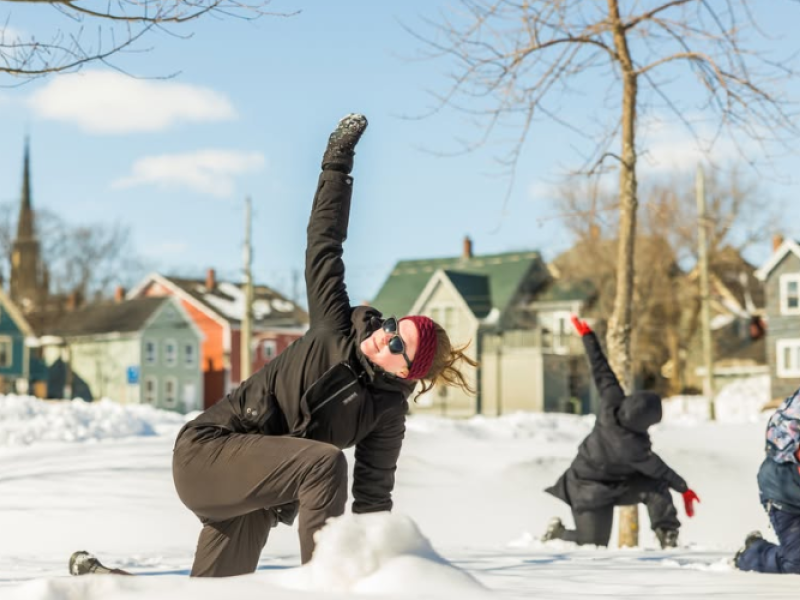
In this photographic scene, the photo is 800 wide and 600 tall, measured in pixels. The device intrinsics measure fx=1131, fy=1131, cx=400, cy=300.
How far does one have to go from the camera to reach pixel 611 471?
880cm

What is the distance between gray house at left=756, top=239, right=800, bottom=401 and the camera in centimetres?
4797

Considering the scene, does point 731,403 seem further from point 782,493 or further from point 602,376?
point 782,493

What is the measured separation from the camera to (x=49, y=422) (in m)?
16.4

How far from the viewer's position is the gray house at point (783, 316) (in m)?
48.0

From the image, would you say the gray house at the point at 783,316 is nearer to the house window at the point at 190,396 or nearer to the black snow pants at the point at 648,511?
the house window at the point at 190,396

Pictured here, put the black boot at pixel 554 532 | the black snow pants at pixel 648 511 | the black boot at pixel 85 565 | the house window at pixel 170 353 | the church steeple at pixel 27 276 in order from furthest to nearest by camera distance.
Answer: the church steeple at pixel 27 276
the house window at pixel 170 353
the black boot at pixel 554 532
the black snow pants at pixel 648 511
the black boot at pixel 85 565

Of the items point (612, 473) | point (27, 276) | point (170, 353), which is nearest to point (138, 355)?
point (170, 353)

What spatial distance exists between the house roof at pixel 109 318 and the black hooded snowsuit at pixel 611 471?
181 ft

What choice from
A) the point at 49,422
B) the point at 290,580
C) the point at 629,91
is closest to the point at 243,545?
the point at 290,580

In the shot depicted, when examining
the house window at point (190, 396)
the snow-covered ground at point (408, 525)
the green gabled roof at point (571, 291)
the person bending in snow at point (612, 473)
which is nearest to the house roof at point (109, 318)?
the house window at point (190, 396)

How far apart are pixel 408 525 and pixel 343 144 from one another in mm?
1829

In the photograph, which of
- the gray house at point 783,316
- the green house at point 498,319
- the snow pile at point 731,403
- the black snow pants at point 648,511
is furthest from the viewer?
the green house at point 498,319

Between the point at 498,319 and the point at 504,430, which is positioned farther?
the point at 498,319

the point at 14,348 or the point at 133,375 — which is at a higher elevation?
the point at 14,348
